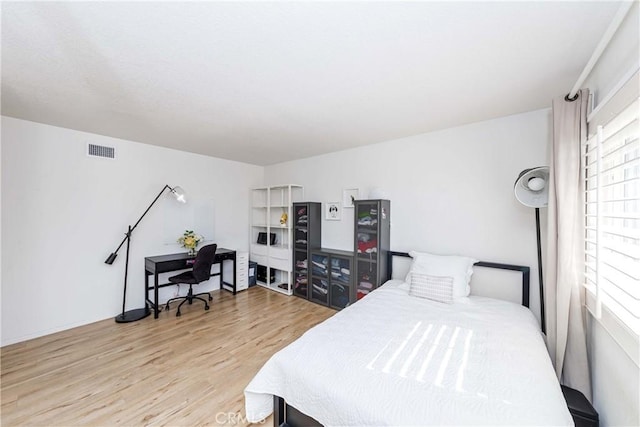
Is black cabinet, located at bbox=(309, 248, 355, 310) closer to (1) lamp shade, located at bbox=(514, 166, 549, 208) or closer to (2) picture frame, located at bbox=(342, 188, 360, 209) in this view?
(2) picture frame, located at bbox=(342, 188, 360, 209)

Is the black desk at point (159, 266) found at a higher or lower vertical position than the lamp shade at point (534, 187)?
lower

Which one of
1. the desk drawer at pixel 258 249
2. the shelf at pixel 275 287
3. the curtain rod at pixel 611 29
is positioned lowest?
the shelf at pixel 275 287

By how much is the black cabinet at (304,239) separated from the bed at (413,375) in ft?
6.52

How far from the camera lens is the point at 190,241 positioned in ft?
12.2

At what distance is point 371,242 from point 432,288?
97cm

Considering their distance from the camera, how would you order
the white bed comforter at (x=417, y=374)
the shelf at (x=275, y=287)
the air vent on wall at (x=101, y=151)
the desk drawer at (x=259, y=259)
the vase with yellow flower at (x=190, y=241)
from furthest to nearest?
the desk drawer at (x=259, y=259)
the shelf at (x=275, y=287)
the vase with yellow flower at (x=190, y=241)
the air vent on wall at (x=101, y=151)
the white bed comforter at (x=417, y=374)

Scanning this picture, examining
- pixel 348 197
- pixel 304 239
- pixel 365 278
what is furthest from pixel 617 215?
pixel 304 239

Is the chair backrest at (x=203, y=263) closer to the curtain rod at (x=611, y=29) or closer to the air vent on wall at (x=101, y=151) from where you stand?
the air vent on wall at (x=101, y=151)

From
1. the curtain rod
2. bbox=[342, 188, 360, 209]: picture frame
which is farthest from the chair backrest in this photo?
the curtain rod

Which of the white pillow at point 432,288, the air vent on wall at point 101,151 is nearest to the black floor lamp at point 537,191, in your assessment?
the white pillow at point 432,288

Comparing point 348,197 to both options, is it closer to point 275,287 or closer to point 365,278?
point 365,278

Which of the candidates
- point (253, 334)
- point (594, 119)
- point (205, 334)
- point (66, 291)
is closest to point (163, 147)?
point (66, 291)

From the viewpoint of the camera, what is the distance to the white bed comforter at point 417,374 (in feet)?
3.43

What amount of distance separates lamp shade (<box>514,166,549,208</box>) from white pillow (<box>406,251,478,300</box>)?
29.5 inches
